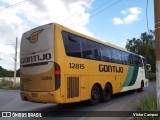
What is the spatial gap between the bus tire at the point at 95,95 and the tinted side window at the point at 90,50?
145 centimetres

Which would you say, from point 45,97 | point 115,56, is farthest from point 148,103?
point 115,56

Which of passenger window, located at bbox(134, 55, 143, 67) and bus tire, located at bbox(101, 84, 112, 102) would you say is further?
passenger window, located at bbox(134, 55, 143, 67)

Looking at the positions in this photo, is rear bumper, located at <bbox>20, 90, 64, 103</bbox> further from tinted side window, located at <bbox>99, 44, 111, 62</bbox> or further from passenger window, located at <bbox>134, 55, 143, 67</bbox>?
passenger window, located at <bbox>134, 55, 143, 67</bbox>

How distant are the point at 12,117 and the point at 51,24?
3.81 m

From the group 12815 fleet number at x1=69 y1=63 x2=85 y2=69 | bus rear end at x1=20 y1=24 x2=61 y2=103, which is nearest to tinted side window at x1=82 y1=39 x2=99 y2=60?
12815 fleet number at x1=69 y1=63 x2=85 y2=69

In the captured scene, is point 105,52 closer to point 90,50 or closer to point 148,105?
point 90,50

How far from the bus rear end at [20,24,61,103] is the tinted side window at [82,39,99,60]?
2.10 metres

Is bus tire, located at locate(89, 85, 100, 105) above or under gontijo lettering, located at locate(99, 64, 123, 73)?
under

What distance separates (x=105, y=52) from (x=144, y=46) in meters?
51.1

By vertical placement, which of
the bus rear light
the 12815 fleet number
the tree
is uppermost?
the tree

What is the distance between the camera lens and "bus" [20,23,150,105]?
10406mm

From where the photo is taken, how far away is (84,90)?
11820 millimetres

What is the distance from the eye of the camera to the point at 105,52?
1459 centimetres

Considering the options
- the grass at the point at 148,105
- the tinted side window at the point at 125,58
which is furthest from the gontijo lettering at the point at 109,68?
the grass at the point at 148,105
